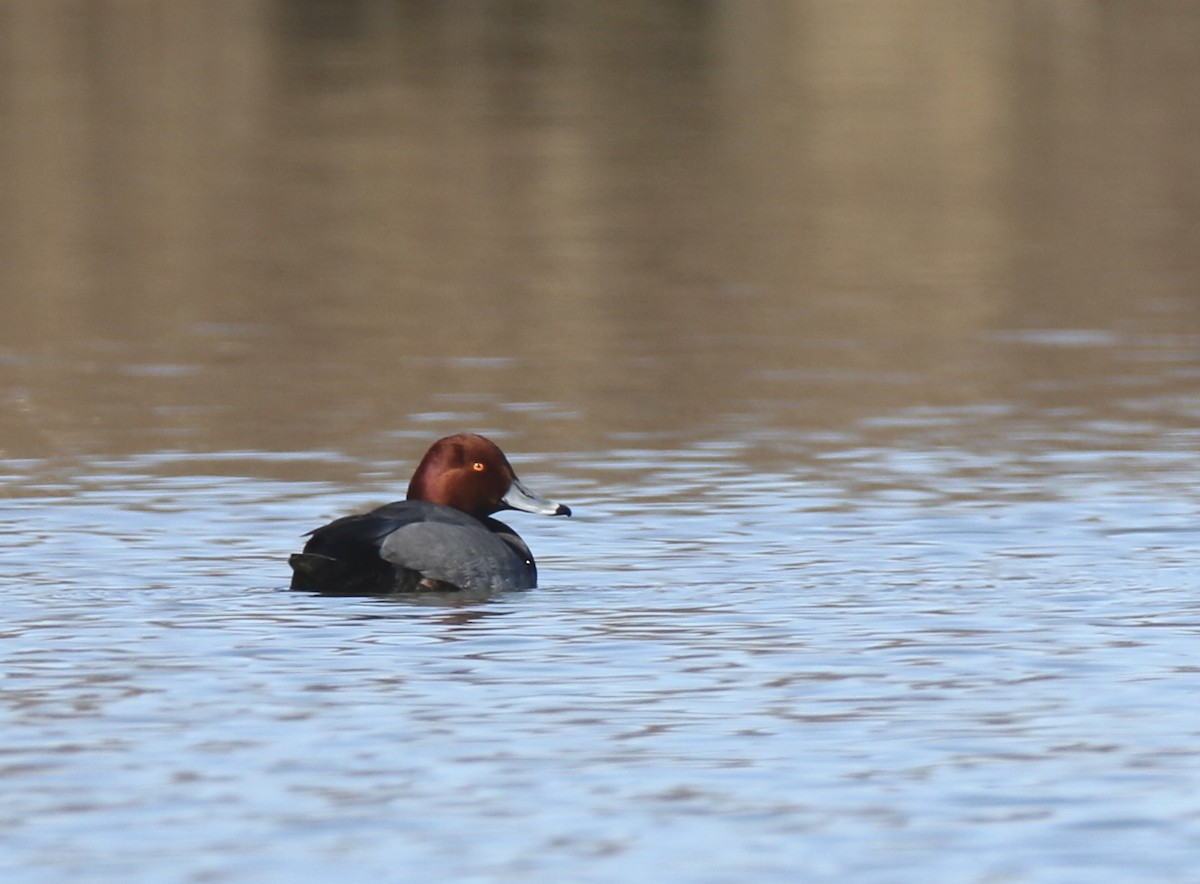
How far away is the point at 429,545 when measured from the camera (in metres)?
10.5

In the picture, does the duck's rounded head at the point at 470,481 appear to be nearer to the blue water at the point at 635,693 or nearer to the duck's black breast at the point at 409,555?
the blue water at the point at 635,693

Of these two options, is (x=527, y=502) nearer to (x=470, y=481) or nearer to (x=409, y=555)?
(x=470, y=481)

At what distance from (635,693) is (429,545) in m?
1.93

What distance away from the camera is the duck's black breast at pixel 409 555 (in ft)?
33.7

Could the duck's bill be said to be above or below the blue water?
above

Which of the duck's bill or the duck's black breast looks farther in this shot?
the duck's bill

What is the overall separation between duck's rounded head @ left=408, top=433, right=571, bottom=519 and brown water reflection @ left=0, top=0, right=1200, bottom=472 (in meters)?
3.32

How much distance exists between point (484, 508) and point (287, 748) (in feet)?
11.6

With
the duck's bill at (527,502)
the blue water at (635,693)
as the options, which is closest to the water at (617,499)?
the blue water at (635,693)

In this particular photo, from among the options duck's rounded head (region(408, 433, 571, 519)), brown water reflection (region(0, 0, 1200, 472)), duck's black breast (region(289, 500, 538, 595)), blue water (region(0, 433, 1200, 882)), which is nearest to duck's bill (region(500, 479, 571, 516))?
duck's rounded head (region(408, 433, 571, 519))

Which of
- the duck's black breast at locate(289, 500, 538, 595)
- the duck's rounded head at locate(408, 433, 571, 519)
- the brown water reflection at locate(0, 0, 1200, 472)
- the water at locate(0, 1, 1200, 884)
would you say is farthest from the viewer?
the brown water reflection at locate(0, 0, 1200, 472)

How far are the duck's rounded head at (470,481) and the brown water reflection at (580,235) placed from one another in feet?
10.9

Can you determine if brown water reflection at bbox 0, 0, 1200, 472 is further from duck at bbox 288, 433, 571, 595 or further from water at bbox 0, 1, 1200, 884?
duck at bbox 288, 433, 571, 595

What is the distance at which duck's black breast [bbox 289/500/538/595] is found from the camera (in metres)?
10.3
